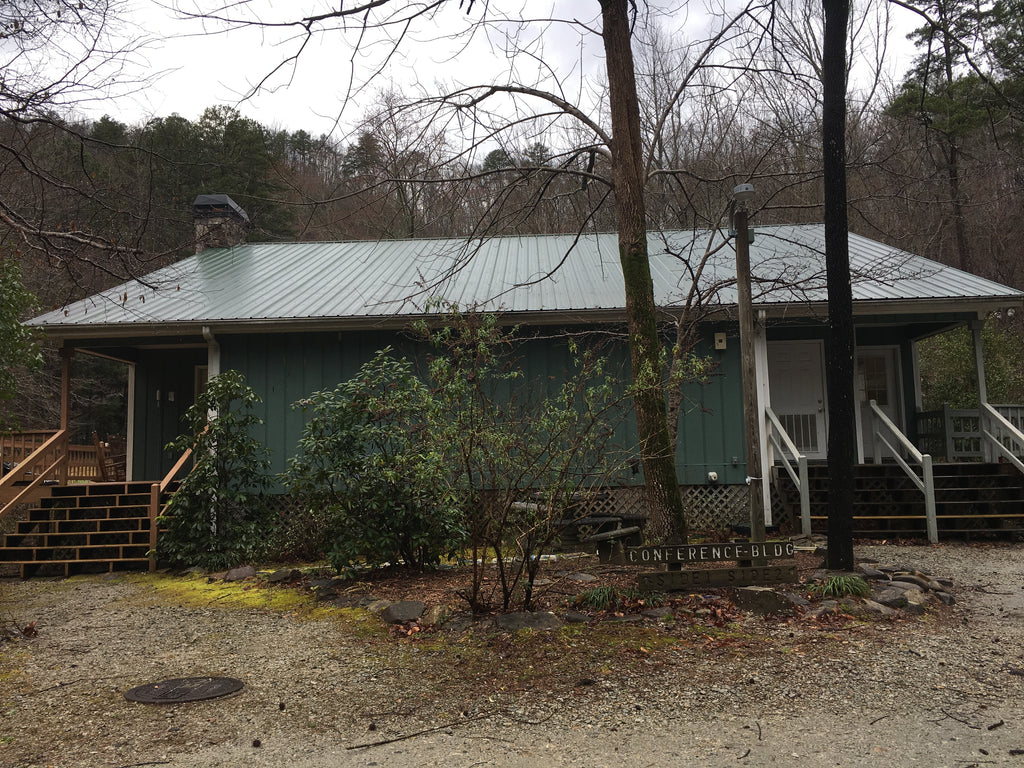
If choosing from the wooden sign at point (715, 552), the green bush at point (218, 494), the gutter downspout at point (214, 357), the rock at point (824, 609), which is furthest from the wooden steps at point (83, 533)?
the rock at point (824, 609)

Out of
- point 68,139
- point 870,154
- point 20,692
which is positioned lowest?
point 20,692

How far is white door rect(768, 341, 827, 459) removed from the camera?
1168cm

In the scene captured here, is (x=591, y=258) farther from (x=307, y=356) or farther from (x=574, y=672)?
(x=574, y=672)

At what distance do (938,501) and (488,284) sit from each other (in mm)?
7098

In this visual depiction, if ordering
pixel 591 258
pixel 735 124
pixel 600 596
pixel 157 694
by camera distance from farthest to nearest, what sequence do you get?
pixel 591 258
pixel 735 124
pixel 600 596
pixel 157 694

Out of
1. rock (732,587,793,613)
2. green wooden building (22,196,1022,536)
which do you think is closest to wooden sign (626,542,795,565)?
rock (732,587,793,613)

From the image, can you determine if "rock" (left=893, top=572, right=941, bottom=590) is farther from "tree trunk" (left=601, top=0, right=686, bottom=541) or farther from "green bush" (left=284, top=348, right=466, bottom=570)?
"green bush" (left=284, top=348, right=466, bottom=570)

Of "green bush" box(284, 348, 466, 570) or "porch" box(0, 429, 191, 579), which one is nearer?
"green bush" box(284, 348, 466, 570)

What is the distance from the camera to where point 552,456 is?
528 centimetres

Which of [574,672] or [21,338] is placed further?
[21,338]

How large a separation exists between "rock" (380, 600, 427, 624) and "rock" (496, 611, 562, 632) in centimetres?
78

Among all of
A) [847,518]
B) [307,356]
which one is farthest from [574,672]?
[307,356]

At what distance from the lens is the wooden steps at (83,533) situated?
924 centimetres

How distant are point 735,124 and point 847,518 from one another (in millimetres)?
6166
